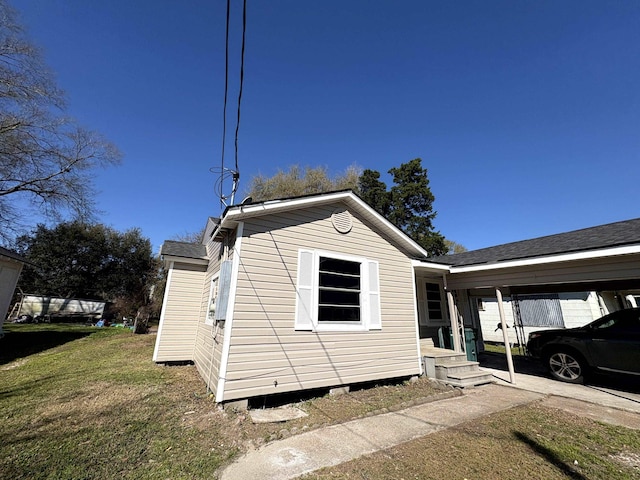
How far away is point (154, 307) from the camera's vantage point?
22422mm

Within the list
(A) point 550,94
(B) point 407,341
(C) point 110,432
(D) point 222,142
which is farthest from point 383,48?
(C) point 110,432

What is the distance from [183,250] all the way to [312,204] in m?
5.03

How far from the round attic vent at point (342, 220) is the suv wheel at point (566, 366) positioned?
665cm

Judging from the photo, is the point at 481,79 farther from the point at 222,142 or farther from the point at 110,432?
the point at 110,432

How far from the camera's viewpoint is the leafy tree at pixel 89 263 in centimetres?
2442

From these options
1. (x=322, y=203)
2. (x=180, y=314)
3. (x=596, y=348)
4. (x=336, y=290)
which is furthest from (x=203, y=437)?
(x=596, y=348)

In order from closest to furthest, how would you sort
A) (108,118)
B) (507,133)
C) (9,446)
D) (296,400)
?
(9,446)
(296,400)
(108,118)
(507,133)

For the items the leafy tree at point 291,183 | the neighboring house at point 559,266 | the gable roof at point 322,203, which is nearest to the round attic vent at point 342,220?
the gable roof at point 322,203

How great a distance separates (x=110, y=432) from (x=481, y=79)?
1404cm

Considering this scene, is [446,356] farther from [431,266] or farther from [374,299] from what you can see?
[374,299]

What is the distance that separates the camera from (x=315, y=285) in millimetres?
5730

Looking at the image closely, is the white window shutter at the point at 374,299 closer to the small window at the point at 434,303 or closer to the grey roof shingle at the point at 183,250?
the small window at the point at 434,303

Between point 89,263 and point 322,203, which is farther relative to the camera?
point 89,263

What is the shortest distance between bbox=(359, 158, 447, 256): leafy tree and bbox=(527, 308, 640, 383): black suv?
1537 centimetres
